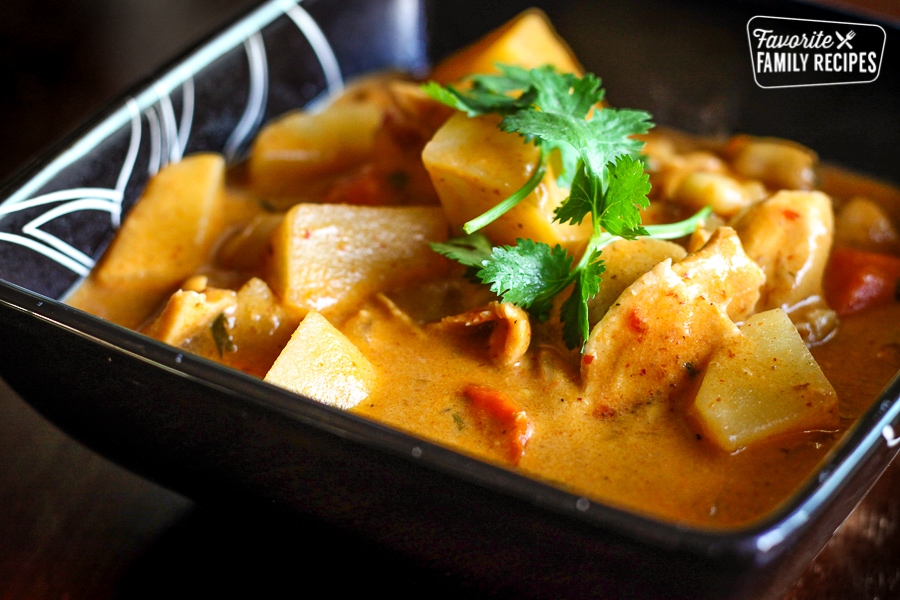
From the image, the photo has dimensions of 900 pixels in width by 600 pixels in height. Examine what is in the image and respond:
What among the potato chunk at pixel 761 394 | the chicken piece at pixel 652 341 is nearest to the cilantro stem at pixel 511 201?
the chicken piece at pixel 652 341

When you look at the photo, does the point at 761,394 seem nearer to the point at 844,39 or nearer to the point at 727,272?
the point at 727,272

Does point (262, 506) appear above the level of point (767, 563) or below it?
below

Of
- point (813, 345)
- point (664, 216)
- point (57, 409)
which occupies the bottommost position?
point (813, 345)

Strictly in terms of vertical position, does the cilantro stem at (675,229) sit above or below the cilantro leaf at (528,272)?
below

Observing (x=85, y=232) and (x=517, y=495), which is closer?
(x=517, y=495)

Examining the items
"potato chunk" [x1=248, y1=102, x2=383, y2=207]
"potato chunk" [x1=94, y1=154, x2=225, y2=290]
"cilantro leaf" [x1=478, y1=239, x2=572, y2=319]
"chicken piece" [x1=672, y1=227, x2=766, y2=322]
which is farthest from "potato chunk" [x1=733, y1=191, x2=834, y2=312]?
"potato chunk" [x1=94, y1=154, x2=225, y2=290]

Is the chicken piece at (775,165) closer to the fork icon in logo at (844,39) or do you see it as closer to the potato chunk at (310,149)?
the fork icon in logo at (844,39)

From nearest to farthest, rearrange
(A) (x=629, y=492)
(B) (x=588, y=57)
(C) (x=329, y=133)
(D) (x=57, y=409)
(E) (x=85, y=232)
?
(A) (x=629, y=492) → (D) (x=57, y=409) → (E) (x=85, y=232) → (C) (x=329, y=133) → (B) (x=588, y=57)

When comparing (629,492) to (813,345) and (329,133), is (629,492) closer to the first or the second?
(813,345)

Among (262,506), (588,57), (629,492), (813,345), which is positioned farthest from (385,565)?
(588,57)
